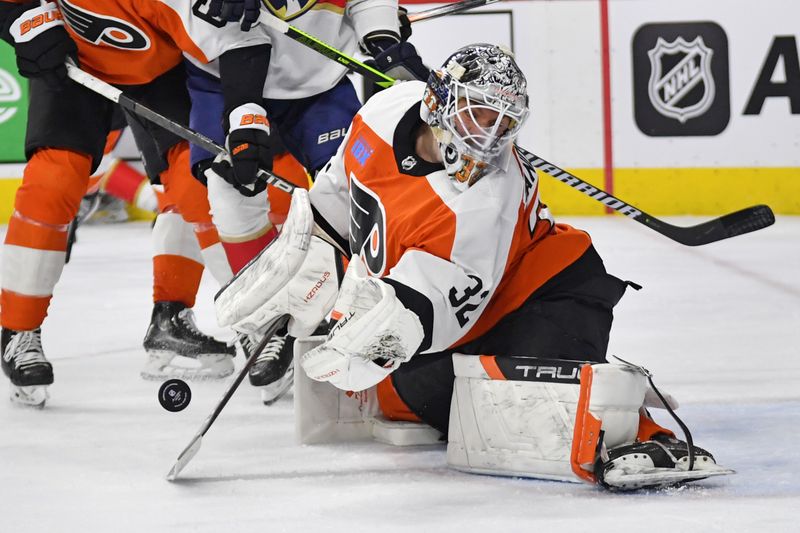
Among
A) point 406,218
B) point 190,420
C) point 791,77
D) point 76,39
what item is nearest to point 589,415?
point 406,218

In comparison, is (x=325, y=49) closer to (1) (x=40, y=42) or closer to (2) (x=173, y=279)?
(1) (x=40, y=42)

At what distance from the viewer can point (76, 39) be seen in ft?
9.89

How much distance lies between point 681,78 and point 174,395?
391cm

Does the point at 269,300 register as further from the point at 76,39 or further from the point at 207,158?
the point at 76,39

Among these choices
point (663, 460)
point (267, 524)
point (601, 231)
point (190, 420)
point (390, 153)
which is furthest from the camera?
point (601, 231)

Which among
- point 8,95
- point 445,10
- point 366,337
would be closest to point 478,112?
point 366,337

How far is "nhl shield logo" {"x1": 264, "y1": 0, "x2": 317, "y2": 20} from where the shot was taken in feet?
9.79

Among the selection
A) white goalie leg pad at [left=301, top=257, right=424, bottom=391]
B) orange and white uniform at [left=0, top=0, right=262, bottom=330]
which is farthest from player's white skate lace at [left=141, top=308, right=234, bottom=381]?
white goalie leg pad at [left=301, top=257, right=424, bottom=391]

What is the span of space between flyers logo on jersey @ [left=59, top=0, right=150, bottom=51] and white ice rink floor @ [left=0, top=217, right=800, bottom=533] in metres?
0.77

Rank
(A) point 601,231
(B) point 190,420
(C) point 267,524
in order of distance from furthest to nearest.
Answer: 1. (A) point 601,231
2. (B) point 190,420
3. (C) point 267,524

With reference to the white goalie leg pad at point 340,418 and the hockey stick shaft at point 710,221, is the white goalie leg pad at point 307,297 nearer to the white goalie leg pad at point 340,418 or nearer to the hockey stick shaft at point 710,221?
the white goalie leg pad at point 340,418

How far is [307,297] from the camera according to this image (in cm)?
246

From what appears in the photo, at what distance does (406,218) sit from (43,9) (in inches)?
47.2

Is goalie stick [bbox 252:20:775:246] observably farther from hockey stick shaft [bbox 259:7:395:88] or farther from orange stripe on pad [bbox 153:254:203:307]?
orange stripe on pad [bbox 153:254:203:307]
